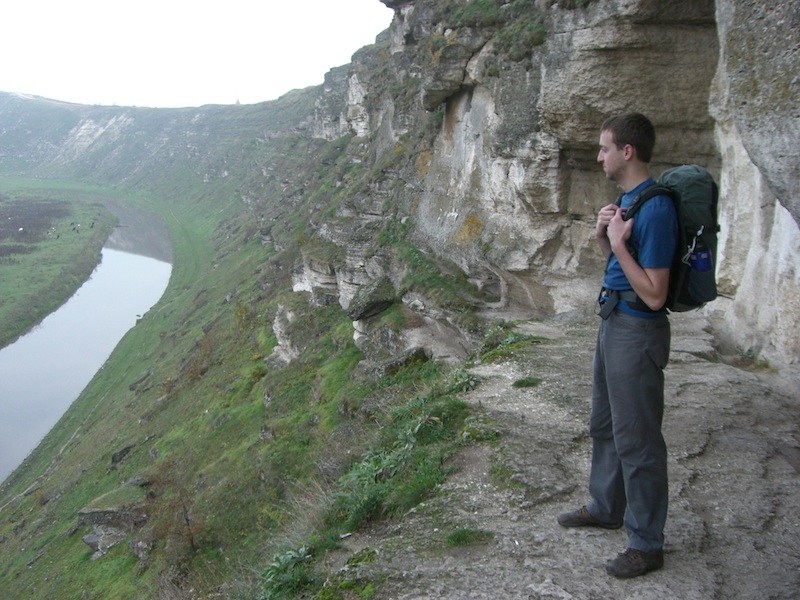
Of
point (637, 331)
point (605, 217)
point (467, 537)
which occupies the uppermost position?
point (605, 217)

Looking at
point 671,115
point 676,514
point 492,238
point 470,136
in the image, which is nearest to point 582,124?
point 671,115

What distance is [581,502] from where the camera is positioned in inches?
204

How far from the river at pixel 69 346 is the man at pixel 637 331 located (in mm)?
43930

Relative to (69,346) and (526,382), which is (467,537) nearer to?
(526,382)

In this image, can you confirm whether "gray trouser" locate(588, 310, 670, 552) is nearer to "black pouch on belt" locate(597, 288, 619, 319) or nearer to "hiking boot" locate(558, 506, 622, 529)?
"black pouch on belt" locate(597, 288, 619, 319)

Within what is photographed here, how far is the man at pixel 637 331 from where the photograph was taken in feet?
12.1

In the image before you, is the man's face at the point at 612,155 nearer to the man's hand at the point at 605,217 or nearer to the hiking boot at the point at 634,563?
the man's hand at the point at 605,217

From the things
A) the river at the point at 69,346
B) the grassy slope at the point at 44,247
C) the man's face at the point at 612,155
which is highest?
the man's face at the point at 612,155

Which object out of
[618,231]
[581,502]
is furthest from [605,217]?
[581,502]

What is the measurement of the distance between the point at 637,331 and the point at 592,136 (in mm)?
10436

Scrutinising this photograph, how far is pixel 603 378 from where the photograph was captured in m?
4.30

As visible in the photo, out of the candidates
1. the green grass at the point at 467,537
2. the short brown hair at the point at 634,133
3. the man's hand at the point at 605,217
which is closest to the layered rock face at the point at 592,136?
the short brown hair at the point at 634,133

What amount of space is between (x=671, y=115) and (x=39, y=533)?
31.0 metres

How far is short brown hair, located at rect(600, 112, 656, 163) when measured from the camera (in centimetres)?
380
